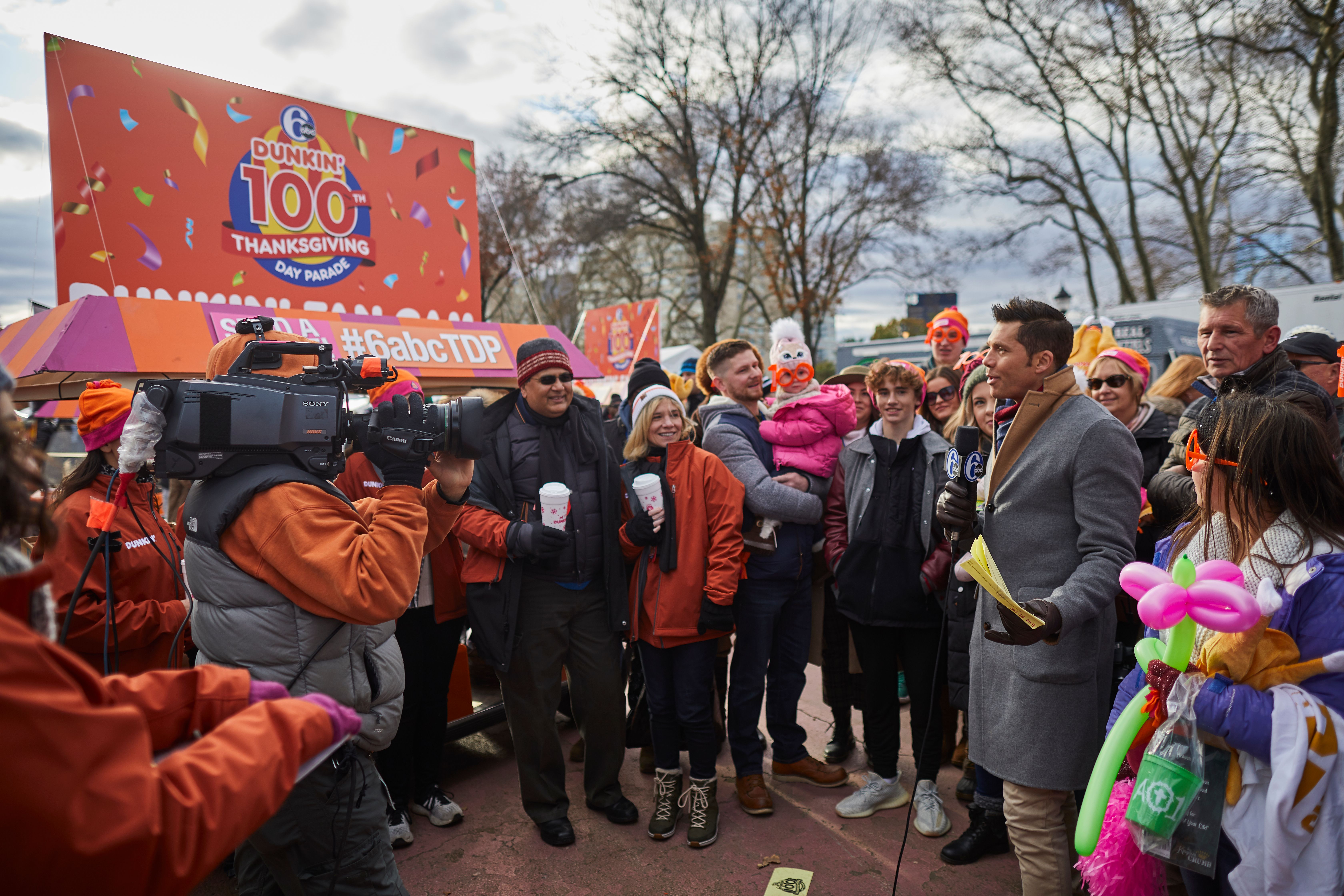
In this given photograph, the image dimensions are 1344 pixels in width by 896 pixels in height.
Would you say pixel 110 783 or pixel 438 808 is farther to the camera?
pixel 438 808

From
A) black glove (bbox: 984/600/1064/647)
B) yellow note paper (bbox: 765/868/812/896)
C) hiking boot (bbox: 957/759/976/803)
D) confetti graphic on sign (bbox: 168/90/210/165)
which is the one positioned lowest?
yellow note paper (bbox: 765/868/812/896)

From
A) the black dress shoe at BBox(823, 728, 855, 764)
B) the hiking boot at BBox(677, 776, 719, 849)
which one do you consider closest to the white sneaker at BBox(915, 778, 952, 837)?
the black dress shoe at BBox(823, 728, 855, 764)

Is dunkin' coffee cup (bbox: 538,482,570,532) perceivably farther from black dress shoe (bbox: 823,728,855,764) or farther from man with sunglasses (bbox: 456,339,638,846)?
black dress shoe (bbox: 823,728,855,764)

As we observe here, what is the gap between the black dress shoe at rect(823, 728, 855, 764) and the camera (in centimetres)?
409

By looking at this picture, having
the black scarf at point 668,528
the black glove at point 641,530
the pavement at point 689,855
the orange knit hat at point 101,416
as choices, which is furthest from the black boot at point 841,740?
the orange knit hat at point 101,416

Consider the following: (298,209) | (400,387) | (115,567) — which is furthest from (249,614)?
(298,209)

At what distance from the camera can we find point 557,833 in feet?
10.9

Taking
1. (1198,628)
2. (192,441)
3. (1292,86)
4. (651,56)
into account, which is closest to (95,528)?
(192,441)

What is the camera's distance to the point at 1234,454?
1848mm

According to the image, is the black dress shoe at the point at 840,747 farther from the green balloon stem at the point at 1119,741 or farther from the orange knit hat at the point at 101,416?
the orange knit hat at the point at 101,416

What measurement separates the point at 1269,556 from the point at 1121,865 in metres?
0.87

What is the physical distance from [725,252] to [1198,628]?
16.5 metres

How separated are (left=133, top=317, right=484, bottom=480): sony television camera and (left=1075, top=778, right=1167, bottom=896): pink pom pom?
6.71 ft

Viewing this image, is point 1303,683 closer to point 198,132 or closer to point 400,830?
point 400,830
